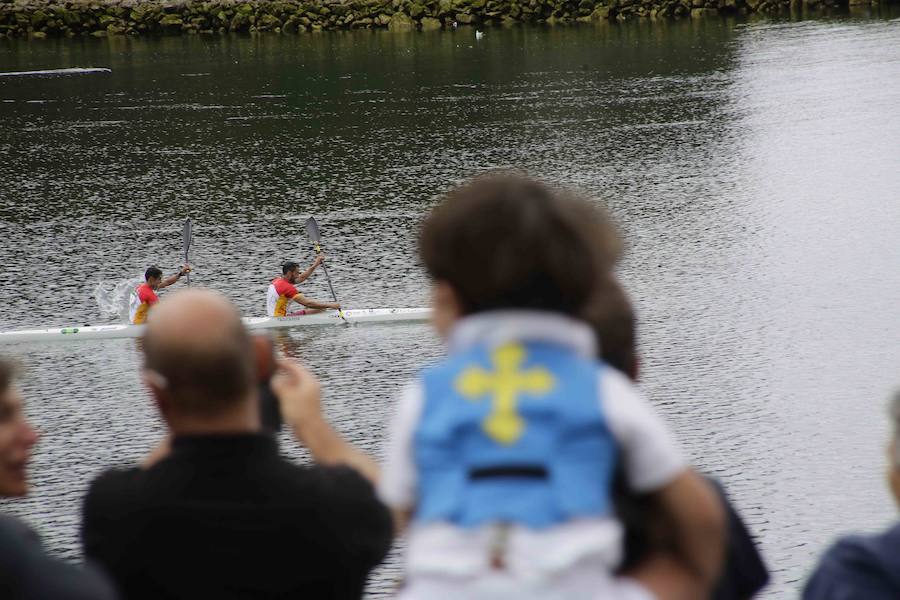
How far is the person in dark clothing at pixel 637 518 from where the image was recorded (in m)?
2.44

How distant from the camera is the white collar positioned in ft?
7.82

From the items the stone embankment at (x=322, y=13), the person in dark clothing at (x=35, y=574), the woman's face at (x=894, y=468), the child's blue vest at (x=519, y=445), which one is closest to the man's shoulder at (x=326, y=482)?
the person in dark clothing at (x=35, y=574)

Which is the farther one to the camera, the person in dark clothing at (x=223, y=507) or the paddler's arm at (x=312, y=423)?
the paddler's arm at (x=312, y=423)

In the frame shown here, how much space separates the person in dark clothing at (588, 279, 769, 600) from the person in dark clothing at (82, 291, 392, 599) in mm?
618

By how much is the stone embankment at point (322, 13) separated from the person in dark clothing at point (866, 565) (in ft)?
211

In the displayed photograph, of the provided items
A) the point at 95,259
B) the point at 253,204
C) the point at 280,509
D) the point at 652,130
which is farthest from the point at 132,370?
the point at 652,130

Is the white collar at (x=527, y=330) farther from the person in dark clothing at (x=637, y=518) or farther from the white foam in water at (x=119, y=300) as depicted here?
the white foam in water at (x=119, y=300)

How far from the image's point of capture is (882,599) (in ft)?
8.46

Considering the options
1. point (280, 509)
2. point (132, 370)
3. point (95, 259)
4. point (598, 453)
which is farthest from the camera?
point (95, 259)

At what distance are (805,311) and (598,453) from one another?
55.9 feet

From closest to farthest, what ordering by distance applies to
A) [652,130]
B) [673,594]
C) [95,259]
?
[673,594] → [95,259] → [652,130]

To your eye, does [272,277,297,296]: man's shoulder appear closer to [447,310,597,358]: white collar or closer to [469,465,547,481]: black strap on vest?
[447,310,597,358]: white collar

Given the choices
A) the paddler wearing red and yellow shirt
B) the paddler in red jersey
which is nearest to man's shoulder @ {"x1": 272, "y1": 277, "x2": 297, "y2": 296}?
the paddler in red jersey

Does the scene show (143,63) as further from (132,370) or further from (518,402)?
(518,402)
